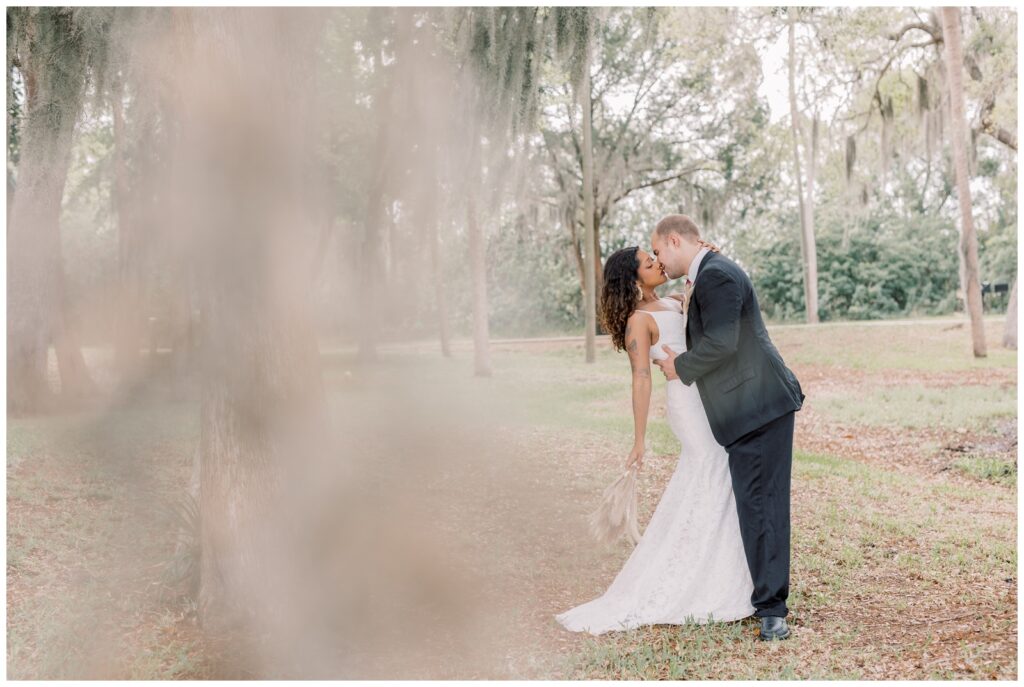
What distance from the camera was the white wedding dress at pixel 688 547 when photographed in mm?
3902

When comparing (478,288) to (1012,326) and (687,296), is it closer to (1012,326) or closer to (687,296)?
(1012,326)

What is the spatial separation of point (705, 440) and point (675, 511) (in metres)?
0.36

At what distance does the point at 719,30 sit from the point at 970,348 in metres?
7.19

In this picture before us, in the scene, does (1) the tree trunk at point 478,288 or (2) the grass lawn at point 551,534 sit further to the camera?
(1) the tree trunk at point 478,288

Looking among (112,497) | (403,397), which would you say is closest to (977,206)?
(403,397)

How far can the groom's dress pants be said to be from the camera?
12.3 feet

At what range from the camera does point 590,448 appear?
8.91m

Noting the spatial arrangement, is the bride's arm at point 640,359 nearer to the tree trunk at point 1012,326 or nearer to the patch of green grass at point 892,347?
the patch of green grass at point 892,347

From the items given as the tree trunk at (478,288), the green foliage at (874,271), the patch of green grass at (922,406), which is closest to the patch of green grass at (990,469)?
the patch of green grass at (922,406)

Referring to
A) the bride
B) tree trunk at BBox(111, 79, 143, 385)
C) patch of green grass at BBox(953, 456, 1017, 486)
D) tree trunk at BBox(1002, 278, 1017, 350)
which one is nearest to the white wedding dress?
the bride

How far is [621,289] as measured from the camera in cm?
394

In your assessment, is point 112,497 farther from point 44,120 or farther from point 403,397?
point 403,397

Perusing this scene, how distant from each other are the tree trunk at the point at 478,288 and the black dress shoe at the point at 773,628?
10.6 metres

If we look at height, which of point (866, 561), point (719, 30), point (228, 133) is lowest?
point (866, 561)
